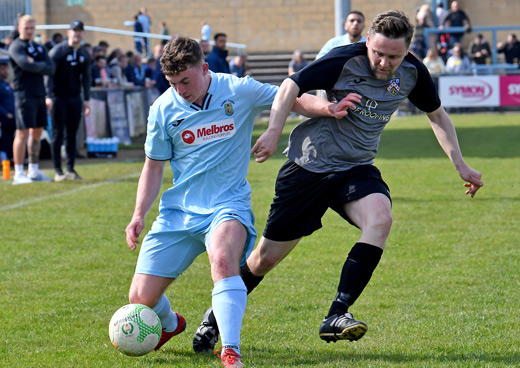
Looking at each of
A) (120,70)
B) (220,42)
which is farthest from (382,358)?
(120,70)

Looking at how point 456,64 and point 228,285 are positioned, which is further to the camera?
point 456,64

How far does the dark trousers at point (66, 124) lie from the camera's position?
44.9 feet

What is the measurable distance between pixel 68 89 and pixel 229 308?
9.80 m

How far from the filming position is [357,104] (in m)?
5.08

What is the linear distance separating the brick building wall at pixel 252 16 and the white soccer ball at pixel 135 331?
1329 inches

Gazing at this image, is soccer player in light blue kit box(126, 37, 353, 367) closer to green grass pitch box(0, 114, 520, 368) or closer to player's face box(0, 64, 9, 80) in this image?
green grass pitch box(0, 114, 520, 368)

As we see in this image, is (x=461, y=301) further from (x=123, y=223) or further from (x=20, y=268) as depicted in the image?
(x=123, y=223)

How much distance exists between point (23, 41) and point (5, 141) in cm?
277

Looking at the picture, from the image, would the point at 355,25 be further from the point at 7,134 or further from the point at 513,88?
the point at 513,88

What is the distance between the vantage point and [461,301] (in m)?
6.25

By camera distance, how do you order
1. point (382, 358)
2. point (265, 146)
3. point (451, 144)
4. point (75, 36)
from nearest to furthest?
point (265, 146), point (382, 358), point (451, 144), point (75, 36)

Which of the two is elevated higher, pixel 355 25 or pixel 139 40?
pixel 355 25

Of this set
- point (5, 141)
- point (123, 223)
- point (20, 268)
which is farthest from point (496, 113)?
point (20, 268)

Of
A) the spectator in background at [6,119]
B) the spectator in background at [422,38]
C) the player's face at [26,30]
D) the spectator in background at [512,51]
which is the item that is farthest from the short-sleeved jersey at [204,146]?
the spectator in background at [512,51]
